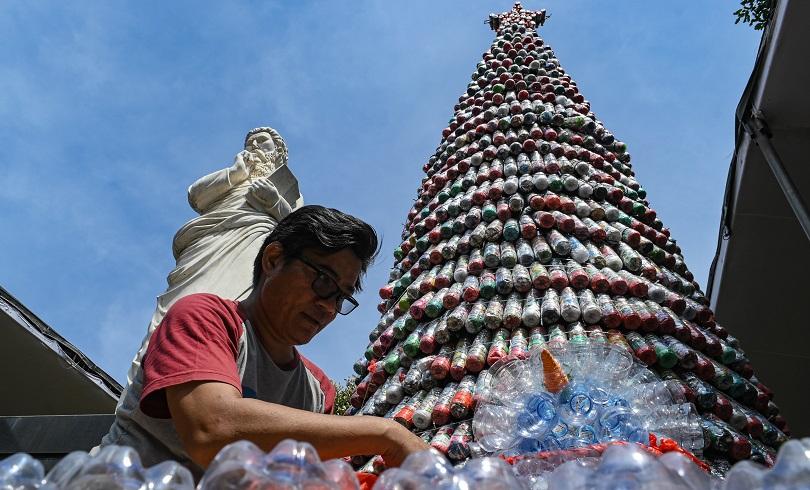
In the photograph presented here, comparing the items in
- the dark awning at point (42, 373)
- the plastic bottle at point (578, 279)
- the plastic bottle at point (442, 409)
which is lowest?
the plastic bottle at point (442, 409)

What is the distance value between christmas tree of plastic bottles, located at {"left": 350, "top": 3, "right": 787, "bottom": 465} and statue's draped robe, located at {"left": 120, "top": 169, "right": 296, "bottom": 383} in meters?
0.85

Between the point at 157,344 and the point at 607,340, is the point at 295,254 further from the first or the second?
the point at 607,340

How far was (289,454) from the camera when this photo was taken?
0.87 metres

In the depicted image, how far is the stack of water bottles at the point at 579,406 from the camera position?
1.92 metres

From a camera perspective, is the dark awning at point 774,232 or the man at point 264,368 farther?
the dark awning at point 774,232

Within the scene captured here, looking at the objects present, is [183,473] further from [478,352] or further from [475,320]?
[475,320]

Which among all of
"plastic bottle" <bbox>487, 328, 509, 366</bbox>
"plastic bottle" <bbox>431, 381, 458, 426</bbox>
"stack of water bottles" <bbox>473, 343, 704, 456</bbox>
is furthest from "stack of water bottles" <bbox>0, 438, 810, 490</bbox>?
"plastic bottle" <bbox>487, 328, 509, 366</bbox>

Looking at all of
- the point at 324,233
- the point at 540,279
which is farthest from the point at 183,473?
the point at 540,279

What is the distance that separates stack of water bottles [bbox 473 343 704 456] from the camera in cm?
192

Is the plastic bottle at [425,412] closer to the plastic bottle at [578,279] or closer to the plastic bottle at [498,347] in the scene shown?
the plastic bottle at [498,347]

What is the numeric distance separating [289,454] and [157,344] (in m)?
0.69

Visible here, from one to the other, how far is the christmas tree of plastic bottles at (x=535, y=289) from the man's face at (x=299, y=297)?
824mm

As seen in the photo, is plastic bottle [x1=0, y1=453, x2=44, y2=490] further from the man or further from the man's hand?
the man's hand

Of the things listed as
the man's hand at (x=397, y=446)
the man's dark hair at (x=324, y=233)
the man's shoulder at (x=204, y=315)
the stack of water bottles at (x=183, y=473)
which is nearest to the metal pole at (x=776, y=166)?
the man's dark hair at (x=324, y=233)
